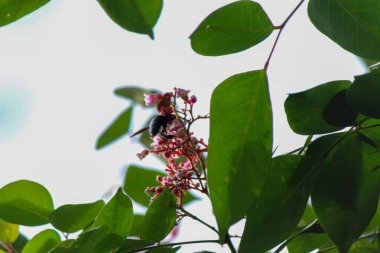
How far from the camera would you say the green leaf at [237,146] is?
2.87 ft

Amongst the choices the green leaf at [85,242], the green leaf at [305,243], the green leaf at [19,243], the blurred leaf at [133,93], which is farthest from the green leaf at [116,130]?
the green leaf at [85,242]

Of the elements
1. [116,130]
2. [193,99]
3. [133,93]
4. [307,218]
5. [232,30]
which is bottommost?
[307,218]

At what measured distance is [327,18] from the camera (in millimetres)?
951

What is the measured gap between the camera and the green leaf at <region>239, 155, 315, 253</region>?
93 cm

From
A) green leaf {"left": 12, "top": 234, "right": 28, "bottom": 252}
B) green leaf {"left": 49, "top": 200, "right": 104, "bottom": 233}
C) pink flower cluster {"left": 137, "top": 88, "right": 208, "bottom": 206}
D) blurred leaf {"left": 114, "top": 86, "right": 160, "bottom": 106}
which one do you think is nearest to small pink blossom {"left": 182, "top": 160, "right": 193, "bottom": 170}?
pink flower cluster {"left": 137, "top": 88, "right": 208, "bottom": 206}

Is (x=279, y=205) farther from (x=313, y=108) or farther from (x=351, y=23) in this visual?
(x=351, y=23)

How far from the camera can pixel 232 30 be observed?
3.14ft

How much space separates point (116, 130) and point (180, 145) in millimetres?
1110

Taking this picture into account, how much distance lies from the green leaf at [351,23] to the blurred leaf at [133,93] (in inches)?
49.8

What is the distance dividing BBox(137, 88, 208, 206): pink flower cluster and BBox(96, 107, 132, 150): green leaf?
1018 millimetres

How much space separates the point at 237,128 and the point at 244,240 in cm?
16

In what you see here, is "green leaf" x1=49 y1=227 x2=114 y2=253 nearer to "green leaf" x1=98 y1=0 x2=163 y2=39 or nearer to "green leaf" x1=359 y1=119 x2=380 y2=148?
"green leaf" x1=98 y1=0 x2=163 y2=39

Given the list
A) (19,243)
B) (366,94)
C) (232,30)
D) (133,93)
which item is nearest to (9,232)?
(19,243)

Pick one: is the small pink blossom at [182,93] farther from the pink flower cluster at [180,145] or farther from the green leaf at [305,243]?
the green leaf at [305,243]
